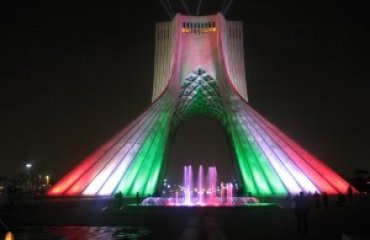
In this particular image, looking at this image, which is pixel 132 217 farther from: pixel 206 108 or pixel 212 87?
pixel 206 108

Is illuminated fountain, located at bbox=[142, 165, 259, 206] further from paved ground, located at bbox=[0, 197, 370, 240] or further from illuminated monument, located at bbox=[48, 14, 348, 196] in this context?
paved ground, located at bbox=[0, 197, 370, 240]

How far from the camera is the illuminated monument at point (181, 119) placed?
22594 mm

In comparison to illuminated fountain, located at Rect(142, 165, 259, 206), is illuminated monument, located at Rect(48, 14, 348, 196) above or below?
above

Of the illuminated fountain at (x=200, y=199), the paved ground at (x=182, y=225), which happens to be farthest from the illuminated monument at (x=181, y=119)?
the paved ground at (x=182, y=225)

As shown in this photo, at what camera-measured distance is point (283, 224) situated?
11.1m

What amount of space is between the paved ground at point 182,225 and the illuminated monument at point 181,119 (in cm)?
699

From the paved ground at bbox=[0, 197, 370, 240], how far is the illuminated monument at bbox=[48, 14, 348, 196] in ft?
22.9

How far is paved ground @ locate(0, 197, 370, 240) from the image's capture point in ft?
28.7

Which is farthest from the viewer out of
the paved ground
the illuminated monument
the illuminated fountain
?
the illuminated monument

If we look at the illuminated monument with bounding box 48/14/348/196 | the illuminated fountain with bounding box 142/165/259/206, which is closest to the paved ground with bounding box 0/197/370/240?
the illuminated fountain with bounding box 142/165/259/206

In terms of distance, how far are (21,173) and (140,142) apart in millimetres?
64215

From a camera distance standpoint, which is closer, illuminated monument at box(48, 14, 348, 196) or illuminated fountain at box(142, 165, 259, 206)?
illuminated fountain at box(142, 165, 259, 206)

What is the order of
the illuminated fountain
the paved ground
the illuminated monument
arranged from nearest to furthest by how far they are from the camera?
1. the paved ground
2. the illuminated fountain
3. the illuminated monument

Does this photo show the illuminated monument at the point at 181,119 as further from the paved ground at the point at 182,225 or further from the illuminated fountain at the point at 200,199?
the paved ground at the point at 182,225
